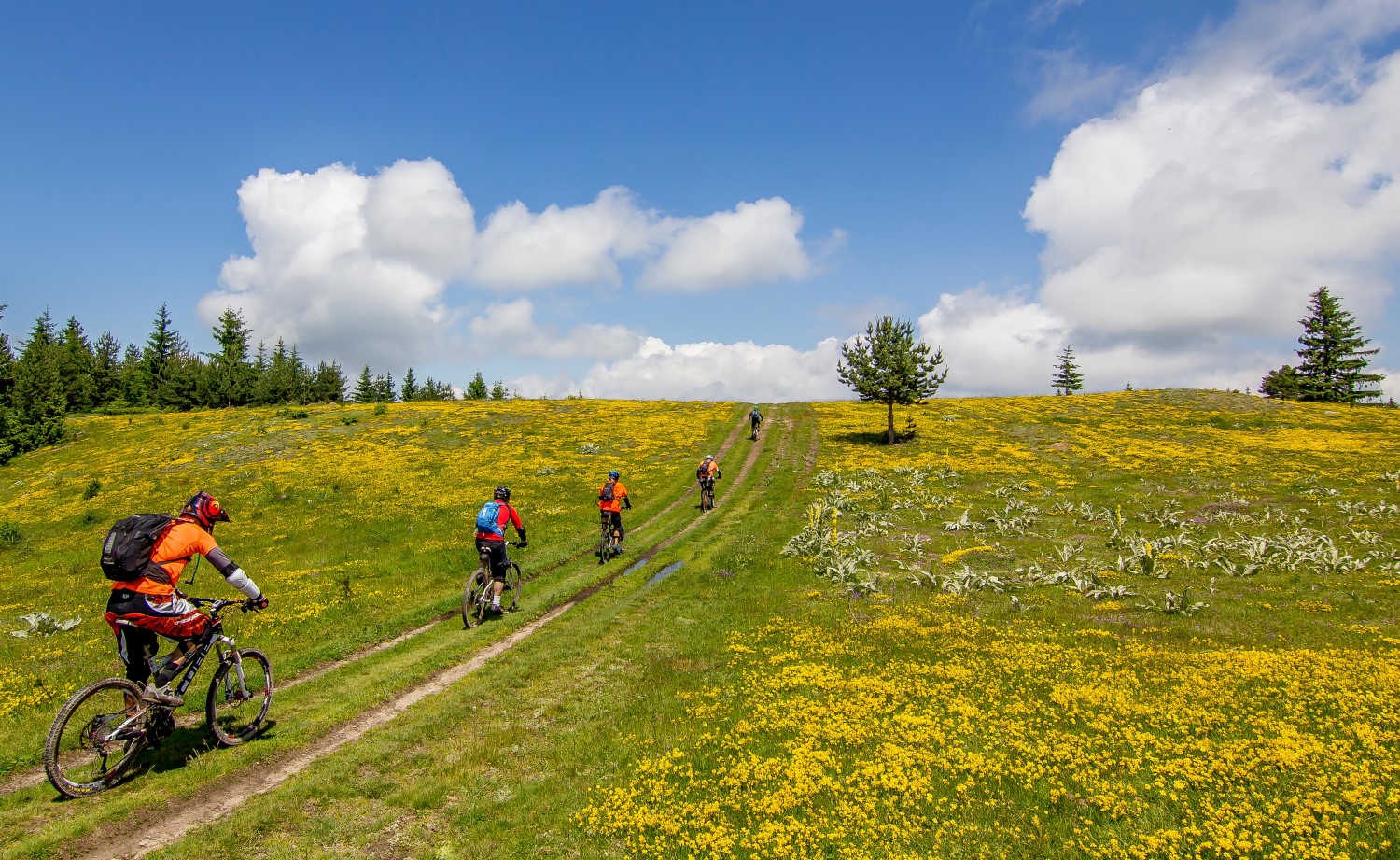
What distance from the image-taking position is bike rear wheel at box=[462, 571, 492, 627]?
17297 mm

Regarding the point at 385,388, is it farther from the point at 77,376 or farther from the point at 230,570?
the point at 230,570

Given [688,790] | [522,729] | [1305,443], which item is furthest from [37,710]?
[1305,443]

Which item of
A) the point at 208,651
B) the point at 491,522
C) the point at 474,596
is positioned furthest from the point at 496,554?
the point at 208,651

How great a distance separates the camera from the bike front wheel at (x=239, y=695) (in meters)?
10.6

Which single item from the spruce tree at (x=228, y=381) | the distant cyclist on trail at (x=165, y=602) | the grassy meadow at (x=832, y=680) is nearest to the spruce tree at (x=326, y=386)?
the spruce tree at (x=228, y=381)

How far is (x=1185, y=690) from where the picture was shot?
11695 mm

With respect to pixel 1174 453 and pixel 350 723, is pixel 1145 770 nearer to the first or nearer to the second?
pixel 350 723

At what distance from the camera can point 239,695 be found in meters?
11.1

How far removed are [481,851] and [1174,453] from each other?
185 ft

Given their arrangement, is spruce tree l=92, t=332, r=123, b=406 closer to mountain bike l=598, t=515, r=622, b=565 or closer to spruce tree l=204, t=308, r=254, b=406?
spruce tree l=204, t=308, r=254, b=406

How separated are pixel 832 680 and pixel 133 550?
41.1 ft

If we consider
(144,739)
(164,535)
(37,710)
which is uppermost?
(164,535)

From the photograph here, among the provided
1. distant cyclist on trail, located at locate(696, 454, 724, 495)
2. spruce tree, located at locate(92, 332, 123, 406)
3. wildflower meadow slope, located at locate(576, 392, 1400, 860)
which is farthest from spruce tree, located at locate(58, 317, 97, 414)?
wildflower meadow slope, located at locate(576, 392, 1400, 860)

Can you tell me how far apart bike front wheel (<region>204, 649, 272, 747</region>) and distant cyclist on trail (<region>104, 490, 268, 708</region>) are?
74cm
